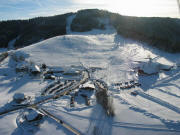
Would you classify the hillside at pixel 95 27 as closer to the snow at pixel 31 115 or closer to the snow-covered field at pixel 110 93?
the snow-covered field at pixel 110 93

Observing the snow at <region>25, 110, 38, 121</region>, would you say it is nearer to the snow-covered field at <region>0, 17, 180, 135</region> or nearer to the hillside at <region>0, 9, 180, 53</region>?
the snow-covered field at <region>0, 17, 180, 135</region>

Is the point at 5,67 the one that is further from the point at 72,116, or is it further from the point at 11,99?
the point at 72,116

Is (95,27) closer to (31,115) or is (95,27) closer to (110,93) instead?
(110,93)

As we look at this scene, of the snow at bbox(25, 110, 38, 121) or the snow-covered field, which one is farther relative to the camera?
the snow at bbox(25, 110, 38, 121)

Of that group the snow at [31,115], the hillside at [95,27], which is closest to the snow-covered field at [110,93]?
the snow at [31,115]

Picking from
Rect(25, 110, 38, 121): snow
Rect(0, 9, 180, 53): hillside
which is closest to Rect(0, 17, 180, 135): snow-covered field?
Rect(25, 110, 38, 121): snow

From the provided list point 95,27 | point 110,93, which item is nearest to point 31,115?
point 110,93

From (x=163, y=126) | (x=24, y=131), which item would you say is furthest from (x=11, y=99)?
(x=163, y=126)
